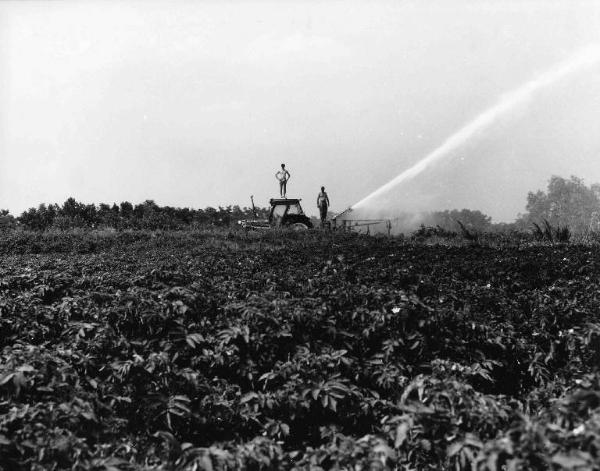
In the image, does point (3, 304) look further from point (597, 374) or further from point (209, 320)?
point (597, 374)

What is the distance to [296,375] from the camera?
10.2 feet

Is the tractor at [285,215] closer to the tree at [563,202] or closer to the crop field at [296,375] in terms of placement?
the crop field at [296,375]

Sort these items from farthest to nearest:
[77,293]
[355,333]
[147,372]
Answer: [77,293] → [355,333] → [147,372]

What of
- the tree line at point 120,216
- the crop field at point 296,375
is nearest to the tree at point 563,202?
the tree line at point 120,216

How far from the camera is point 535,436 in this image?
1844mm

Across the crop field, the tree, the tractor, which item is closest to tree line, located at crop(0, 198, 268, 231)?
the tractor

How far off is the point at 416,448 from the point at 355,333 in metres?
1.16

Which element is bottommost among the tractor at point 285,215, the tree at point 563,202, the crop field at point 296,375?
the crop field at point 296,375

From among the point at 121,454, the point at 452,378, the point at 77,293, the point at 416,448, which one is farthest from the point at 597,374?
the point at 77,293

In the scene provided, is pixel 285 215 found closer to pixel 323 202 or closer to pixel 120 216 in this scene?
pixel 323 202

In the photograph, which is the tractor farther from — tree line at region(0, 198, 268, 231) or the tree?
the tree

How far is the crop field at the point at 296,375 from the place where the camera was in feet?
→ 7.33

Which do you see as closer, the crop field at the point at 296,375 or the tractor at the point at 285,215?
the crop field at the point at 296,375

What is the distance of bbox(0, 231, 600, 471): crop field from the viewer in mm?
2234
